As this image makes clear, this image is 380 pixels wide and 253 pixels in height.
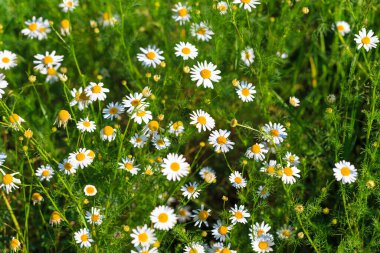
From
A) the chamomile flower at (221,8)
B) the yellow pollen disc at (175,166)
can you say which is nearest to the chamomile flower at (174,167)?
the yellow pollen disc at (175,166)

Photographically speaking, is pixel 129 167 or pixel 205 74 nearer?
pixel 129 167

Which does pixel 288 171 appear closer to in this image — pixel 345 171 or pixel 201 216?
pixel 345 171

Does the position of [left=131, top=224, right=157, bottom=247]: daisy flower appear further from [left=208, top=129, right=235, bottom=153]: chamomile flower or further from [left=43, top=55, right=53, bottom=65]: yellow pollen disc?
[left=43, top=55, right=53, bottom=65]: yellow pollen disc

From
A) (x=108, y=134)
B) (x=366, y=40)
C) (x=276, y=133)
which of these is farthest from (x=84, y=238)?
(x=366, y=40)

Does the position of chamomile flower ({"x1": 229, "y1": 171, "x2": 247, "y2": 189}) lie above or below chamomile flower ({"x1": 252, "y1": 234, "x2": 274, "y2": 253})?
above

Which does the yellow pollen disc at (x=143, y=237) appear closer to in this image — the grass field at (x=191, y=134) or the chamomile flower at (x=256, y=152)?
the grass field at (x=191, y=134)

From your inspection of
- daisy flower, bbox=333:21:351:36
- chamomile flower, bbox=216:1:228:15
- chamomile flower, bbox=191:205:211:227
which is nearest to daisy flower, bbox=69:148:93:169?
chamomile flower, bbox=191:205:211:227

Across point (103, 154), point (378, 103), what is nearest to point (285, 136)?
point (378, 103)
